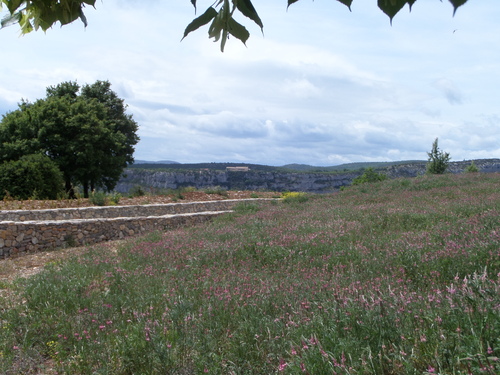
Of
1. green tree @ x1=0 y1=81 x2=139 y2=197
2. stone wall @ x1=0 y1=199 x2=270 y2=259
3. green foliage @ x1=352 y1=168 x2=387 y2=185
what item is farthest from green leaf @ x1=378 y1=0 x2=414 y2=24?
green foliage @ x1=352 y1=168 x2=387 y2=185

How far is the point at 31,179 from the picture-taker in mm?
18578

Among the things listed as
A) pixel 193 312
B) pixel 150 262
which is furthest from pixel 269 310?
pixel 150 262

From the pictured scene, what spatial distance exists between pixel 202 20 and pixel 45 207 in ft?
52.8

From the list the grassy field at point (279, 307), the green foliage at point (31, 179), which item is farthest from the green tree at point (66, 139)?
the grassy field at point (279, 307)

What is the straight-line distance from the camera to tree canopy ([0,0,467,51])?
1514 millimetres

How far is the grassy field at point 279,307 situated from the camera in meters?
2.46

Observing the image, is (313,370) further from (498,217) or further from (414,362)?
(498,217)

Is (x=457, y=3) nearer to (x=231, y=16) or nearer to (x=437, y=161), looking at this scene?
(x=231, y=16)

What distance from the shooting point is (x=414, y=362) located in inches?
88.7

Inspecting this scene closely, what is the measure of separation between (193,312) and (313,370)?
2.11m

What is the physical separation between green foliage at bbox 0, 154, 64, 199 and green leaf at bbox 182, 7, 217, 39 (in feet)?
57.7

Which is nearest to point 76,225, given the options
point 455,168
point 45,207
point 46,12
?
point 45,207

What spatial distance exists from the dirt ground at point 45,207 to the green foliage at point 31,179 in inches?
Result: 60.7

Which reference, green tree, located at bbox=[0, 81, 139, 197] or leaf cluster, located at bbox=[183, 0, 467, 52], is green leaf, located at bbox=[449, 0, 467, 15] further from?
green tree, located at bbox=[0, 81, 139, 197]
